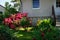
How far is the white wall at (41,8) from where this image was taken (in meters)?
25.3

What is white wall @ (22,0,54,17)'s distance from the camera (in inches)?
995

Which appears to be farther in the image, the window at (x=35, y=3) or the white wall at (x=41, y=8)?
the window at (x=35, y=3)

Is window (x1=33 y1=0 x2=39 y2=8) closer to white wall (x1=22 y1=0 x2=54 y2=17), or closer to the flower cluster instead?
white wall (x1=22 y1=0 x2=54 y2=17)

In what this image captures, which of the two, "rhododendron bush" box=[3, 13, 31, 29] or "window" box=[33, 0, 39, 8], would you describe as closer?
"rhododendron bush" box=[3, 13, 31, 29]

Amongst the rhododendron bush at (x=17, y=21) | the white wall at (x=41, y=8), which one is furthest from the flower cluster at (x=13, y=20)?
the white wall at (x=41, y=8)

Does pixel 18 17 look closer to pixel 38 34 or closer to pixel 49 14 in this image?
pixel 49 14

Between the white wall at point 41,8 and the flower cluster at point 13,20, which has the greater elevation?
the white wall at point 41,8

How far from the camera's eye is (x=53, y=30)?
37.4 feet

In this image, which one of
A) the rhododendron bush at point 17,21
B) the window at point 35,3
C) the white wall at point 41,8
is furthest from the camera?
the window at point 35,3

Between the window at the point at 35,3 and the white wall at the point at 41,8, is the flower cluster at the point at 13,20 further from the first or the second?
the window at the point at 35,3

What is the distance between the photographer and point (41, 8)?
25375mm

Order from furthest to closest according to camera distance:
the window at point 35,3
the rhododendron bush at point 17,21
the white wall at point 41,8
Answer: the window at point 35,3, the white wall at point 41,8, the rhododendron bush at point 17,21

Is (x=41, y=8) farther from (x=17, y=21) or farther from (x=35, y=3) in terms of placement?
(x=17, y=21)

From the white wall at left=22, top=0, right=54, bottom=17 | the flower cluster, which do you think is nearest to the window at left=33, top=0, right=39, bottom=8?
the white wall at left=22, top=0, right=54, bottom=17
